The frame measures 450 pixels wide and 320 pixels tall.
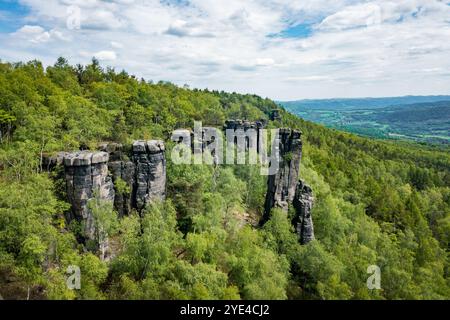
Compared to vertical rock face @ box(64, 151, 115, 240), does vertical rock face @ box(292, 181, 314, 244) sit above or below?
below

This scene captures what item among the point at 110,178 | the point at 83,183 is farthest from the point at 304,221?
the point at 83,183

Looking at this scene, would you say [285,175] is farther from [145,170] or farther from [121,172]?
[121,172]

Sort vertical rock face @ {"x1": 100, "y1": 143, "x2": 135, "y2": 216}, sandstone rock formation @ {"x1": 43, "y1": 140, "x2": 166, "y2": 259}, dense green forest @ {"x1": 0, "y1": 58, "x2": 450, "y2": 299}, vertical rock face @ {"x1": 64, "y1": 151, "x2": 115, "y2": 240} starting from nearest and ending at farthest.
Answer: dense green forest @ {"x1": 0, "y1": 58, "x2": 450, "y2": 299}
vertical rock face @ {"x1": 64, "y1": 151, "x2": 115, "y2": 240}
sandstone rock formation @ {"x1": 43, "y1": 140, "x2": 166, "y2": 259}
vertical rock face @ {"x1": 100, "y1": 143, "x2": 135, "y2": 216}

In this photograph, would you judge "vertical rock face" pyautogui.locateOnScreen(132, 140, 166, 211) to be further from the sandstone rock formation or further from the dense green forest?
the dense green forest

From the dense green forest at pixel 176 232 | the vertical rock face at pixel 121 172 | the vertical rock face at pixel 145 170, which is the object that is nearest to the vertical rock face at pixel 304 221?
the dense green forest at pixel 176 232

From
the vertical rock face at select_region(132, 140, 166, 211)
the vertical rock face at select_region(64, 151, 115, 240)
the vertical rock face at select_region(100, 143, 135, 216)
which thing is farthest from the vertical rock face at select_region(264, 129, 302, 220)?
the vertical rock face at select_region(64, 151, 115, 240)

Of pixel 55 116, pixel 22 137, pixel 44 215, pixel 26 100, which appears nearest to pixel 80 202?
pixel 44 215
